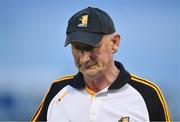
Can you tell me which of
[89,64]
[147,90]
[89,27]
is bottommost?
[147,90]

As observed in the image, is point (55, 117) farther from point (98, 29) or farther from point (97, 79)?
point (98, 29)

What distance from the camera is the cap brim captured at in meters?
1.17

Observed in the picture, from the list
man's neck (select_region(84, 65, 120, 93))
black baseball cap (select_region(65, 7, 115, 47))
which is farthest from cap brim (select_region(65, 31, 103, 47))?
man's neck (select_region(84, 65, 120, 93))

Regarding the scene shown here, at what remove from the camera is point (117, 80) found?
4.18 feet

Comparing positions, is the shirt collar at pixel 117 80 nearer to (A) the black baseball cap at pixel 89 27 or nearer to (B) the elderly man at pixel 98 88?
(B) the elderly man at pixel 98 88

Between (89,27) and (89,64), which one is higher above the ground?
(89,27)

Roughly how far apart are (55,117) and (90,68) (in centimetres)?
22

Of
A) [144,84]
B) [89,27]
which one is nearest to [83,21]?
[89,27]

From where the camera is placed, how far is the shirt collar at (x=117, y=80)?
127 cm

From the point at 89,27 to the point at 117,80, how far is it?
19 centimetres

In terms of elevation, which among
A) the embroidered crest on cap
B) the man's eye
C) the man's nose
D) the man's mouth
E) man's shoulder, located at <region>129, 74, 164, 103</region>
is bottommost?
man's shoulder, located at <region>129, 74, 164, 103</region>

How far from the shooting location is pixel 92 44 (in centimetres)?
117

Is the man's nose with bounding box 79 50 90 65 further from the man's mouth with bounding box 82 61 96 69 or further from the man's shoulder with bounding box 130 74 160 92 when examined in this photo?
the man's shoulder with bounding box 130 74 160 92

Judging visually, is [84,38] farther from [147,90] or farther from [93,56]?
[147,90]
